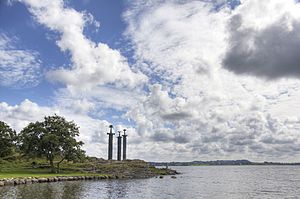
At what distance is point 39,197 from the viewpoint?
48250 millimetres

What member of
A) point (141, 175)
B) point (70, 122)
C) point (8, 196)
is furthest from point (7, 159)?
point (8, 196)

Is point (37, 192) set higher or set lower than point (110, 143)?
lower

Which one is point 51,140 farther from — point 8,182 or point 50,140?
point 8,182

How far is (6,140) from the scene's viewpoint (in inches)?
4149

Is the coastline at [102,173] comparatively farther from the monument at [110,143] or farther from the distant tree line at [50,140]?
the monument at [110,143]

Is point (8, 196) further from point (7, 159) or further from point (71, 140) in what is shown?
point (7, 159)

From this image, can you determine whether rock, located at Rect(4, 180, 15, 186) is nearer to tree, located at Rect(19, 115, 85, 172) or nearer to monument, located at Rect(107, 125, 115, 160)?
tree, located at Rect(19, 115, 85, 172)

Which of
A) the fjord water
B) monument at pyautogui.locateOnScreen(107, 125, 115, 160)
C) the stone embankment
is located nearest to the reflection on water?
the fjord water

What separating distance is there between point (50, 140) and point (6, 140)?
18046mm

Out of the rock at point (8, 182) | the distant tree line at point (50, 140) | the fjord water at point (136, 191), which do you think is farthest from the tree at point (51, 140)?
the rock at point (8, 182)

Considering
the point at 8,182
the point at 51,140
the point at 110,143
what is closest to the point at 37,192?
the point at 8,182

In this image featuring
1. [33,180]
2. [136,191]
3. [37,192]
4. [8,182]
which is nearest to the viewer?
[37,192]

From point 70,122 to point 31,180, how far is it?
32.4 meters

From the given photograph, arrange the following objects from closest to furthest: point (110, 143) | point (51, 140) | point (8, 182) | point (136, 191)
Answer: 1. point (136, 191)
2. point (8, 182)
3. point (51, 140)
4. point (110, 143)
